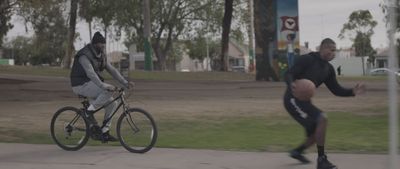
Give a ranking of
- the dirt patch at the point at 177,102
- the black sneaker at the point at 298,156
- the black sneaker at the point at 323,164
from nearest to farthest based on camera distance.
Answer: the black sneaker at the point at 323,164 < the black sneaker at the point at 298,156 < the dirt patch at the point at 177,102

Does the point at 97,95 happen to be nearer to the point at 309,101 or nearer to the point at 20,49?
the point at 309,101

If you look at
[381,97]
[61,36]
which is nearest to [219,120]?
[381,97]

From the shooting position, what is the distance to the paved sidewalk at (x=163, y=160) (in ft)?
26.9

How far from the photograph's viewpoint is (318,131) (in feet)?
24.8

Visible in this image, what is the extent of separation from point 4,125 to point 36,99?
22.0 ft

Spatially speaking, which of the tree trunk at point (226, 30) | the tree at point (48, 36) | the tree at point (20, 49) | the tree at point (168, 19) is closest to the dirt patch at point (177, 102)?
the tree trunk at point (226, 30)

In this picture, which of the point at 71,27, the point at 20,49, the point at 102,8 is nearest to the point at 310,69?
the point at 71,27

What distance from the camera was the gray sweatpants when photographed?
9.54 m

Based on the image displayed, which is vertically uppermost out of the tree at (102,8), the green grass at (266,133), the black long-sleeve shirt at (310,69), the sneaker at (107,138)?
the tree at (102,8)

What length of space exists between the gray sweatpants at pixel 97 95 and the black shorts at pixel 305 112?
2.89m

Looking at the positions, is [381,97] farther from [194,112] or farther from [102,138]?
[102,138]

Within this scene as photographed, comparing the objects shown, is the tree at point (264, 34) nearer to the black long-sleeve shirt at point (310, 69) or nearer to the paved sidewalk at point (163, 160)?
the paved sidewalk at point (163, 160)

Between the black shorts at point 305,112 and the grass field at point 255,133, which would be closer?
the black shorts at point 305,112

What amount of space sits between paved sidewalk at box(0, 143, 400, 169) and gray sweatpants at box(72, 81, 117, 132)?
60 centimetres
